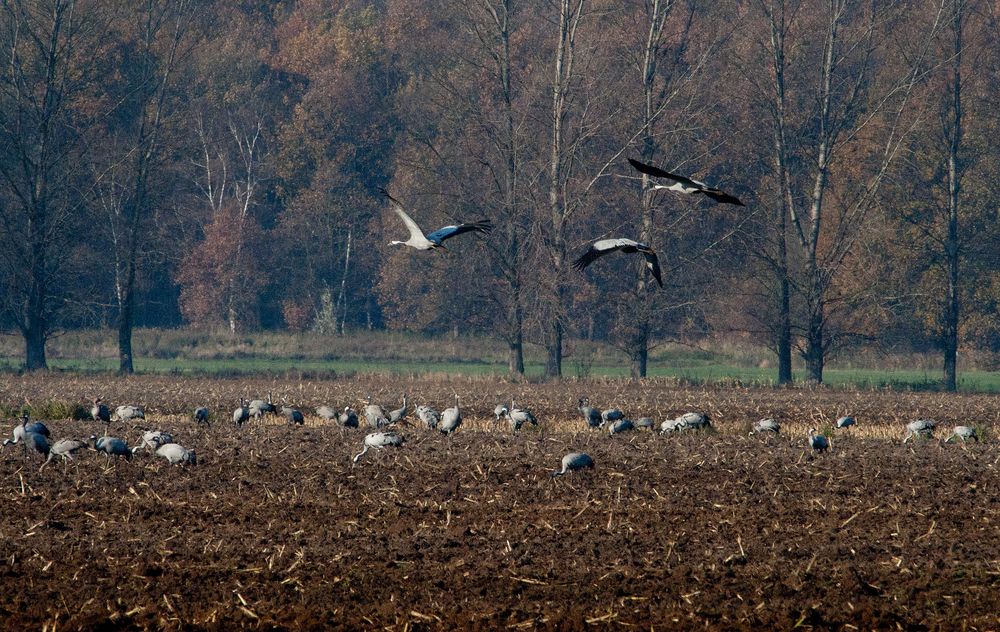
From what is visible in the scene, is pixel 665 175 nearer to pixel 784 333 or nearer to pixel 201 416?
pixel 201 416

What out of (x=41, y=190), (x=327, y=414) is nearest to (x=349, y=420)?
(x=327, y=414)

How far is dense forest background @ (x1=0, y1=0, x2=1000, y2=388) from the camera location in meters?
38.4

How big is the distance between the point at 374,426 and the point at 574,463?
6.40 m

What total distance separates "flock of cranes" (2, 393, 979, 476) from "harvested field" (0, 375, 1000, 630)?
312 millimetres

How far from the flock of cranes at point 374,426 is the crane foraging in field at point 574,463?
2.69 m

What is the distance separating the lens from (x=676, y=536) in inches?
501

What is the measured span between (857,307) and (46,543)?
105 ft

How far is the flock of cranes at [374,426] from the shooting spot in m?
17.0

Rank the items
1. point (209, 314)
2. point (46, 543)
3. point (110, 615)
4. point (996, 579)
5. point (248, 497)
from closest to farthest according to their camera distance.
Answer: point (110, 615), point (996, 579), point (46, 543), point (248, 497), point (209, 314)

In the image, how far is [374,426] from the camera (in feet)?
71.5

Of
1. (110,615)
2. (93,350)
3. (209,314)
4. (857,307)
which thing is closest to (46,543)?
(110,615)

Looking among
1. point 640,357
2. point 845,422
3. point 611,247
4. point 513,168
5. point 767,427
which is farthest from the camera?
point 513,168

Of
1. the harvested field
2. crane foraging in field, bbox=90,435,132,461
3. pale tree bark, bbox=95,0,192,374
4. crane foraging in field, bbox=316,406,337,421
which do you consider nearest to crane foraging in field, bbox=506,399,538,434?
the harvested field

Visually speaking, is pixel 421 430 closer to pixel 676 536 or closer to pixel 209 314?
pixel 676 536
